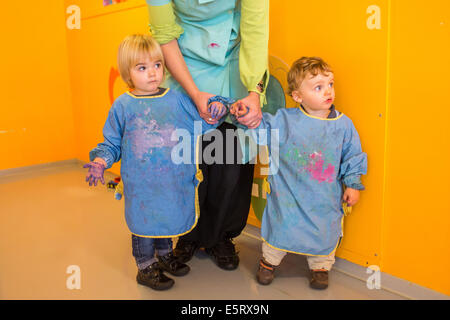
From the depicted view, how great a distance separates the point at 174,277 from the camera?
162cm

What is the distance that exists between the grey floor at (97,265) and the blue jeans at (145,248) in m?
0.10

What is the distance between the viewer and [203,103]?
4.64ft

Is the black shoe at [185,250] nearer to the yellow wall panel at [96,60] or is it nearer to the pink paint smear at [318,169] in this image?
the pink paint smear at [318,169]

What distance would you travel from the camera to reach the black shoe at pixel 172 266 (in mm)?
1622

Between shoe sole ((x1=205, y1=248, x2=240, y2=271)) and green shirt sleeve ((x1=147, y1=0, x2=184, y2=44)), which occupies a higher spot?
green shirt sleeve ((x1=147, y1=0, x2=184, y2=44))

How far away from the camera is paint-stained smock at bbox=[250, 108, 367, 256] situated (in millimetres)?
1438

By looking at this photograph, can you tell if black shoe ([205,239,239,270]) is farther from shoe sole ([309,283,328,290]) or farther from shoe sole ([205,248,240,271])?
shoe sole ([309,283,328,290])

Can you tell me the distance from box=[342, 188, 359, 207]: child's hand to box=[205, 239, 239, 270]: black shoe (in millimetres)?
516

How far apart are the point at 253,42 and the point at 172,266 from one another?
0.89 m

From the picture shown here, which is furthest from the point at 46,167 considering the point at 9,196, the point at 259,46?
the point at 259,46
